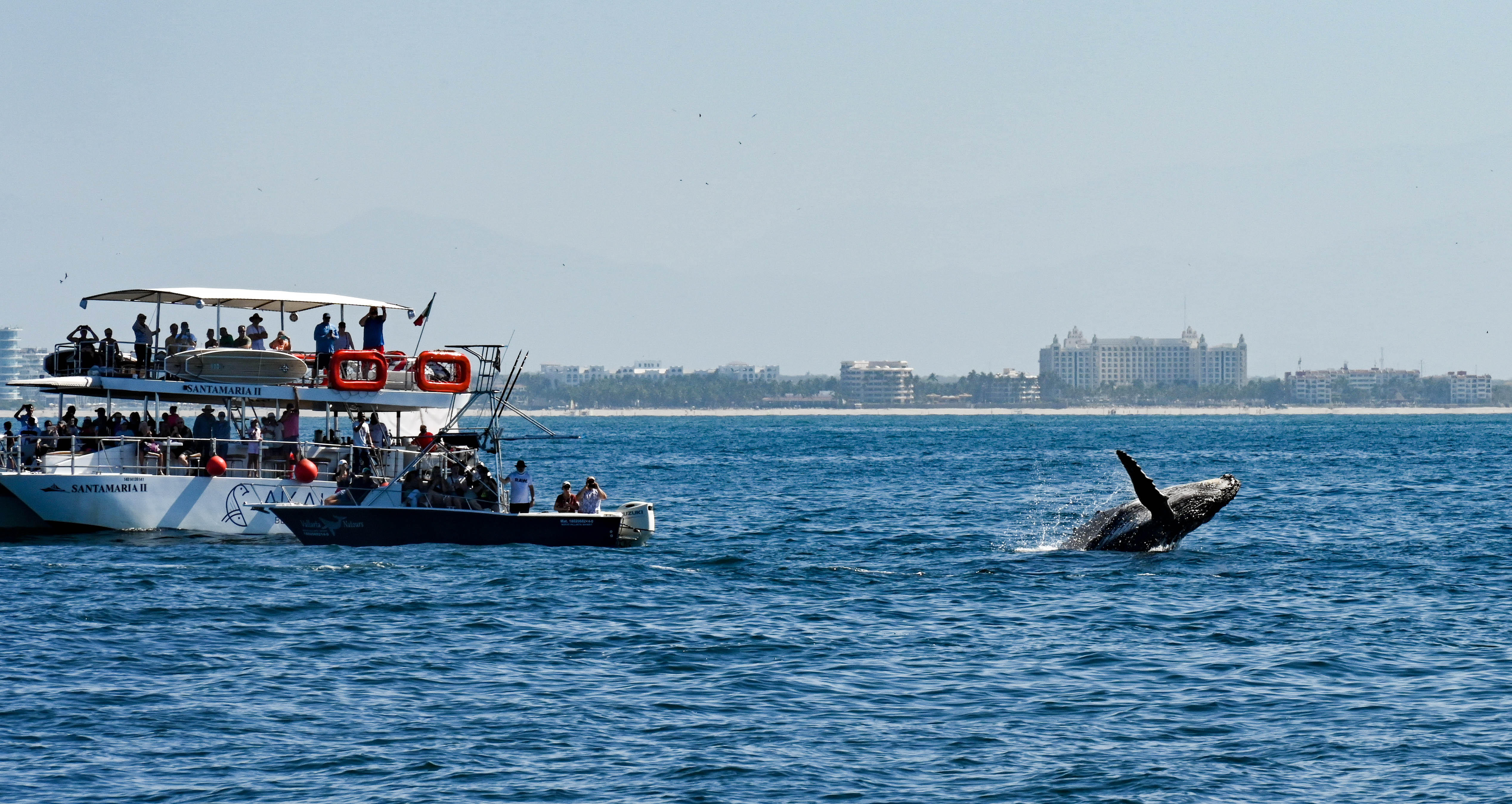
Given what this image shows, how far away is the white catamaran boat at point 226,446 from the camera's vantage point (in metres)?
35.9

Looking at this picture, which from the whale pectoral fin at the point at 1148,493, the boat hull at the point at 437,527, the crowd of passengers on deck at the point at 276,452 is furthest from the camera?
the crowd of passengers on deck at the point at 276,452

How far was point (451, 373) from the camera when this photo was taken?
39.1 m

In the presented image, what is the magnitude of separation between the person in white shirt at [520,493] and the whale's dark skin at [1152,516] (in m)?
11.7

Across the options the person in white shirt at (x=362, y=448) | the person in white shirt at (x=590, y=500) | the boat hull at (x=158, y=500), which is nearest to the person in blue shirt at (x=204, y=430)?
the boat hull at (x=158, y=500)

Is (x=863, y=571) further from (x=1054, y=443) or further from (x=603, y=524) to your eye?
(x=1054, y=443)

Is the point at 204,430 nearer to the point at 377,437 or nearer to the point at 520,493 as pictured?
the point at 377,437

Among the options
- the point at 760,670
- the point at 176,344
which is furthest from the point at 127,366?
the point at 760,670

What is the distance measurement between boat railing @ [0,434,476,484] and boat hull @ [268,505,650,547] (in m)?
1.52

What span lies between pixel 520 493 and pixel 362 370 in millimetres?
5992

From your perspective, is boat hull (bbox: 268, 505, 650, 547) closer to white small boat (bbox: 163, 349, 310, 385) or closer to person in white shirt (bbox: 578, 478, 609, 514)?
person in white shirt (bbox: 578, 478, 609, 514)

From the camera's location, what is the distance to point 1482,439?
152500mm

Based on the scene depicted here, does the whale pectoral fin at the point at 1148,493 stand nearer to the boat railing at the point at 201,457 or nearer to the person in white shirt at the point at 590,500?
the person in white shirt at the point at 590,500

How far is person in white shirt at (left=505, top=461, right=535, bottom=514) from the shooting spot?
3506cm

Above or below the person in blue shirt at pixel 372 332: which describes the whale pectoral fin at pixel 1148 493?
below
